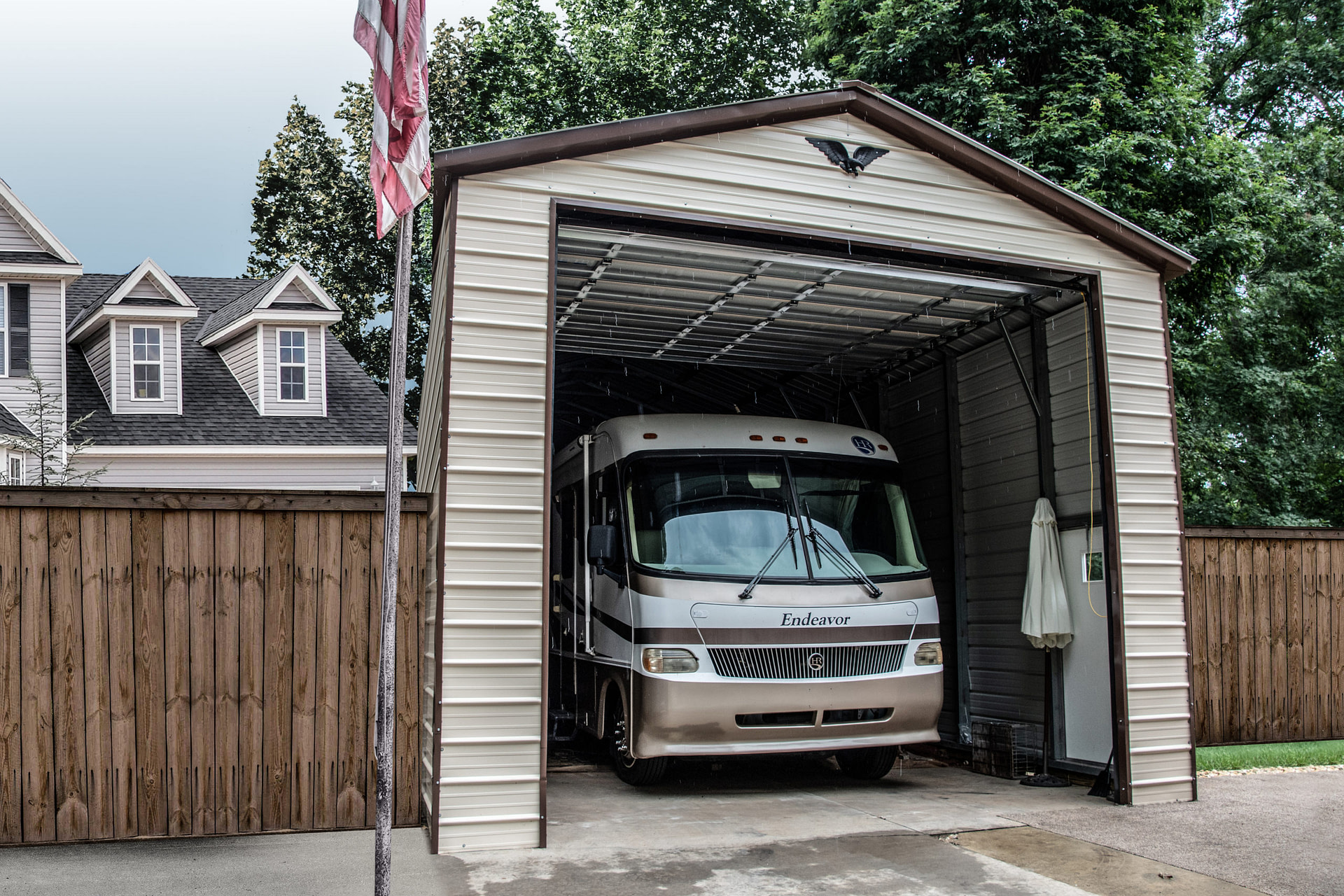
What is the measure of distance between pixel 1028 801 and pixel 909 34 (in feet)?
47.3

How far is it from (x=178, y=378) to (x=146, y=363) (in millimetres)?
618

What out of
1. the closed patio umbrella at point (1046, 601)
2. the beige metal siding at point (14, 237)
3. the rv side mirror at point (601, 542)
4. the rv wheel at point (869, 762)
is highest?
the beige metal siding at point (14, 237)

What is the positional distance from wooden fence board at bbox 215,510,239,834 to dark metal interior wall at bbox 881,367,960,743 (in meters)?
5.75

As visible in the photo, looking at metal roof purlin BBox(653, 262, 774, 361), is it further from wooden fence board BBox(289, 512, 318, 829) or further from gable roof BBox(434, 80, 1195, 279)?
wooden fence board BBox(289, 512, 318, 829)

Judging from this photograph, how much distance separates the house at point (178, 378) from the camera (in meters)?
19.1

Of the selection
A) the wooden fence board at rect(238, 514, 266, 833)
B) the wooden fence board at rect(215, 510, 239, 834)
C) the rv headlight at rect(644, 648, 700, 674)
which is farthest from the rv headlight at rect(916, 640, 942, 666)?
the wooden fence board at rect(215, 510, 239, 834)

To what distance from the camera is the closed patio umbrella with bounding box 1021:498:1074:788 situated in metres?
8.48

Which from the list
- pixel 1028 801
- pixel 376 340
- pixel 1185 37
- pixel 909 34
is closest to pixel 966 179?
pixel 1028 801

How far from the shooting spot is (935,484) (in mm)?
10508

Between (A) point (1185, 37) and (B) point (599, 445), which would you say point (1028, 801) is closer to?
(B) point (599, 445)

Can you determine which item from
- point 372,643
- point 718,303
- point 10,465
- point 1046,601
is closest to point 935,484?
point 1046,601

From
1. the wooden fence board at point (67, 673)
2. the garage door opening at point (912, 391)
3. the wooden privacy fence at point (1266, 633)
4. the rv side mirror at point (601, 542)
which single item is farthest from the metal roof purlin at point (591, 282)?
the wooden privacy fence at point (1266, 633)

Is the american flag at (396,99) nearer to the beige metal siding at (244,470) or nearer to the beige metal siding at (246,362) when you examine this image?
the beige metal siding at (244,470)

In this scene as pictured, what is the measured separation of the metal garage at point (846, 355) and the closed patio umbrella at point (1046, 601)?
119 millimetres
